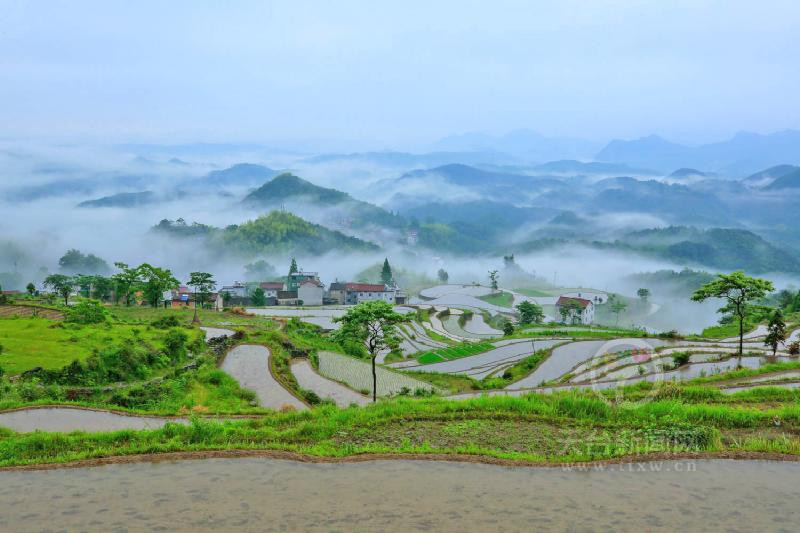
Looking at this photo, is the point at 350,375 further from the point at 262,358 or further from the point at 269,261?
the point at 269,261

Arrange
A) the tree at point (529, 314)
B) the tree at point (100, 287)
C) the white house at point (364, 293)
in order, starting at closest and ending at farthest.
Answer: the tree at point (100, 287) → the tree at point (529, 314) → the white house at point (364, 293)

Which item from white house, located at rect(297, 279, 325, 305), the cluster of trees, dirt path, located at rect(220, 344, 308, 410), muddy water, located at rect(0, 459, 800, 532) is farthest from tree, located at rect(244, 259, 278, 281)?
muddy water, located at rect(0, 459, 800, 532)

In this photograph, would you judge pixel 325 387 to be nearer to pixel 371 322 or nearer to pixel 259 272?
pixel 371 322

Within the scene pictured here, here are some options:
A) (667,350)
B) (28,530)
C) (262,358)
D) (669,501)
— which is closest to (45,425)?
(28,530)

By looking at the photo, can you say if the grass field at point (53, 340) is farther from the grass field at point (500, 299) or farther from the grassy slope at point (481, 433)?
the grass field at point (500, 299)

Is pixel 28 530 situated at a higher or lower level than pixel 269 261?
lower

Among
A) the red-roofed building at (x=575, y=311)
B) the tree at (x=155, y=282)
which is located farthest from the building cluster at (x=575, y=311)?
the tree at (x=155, y=282)
